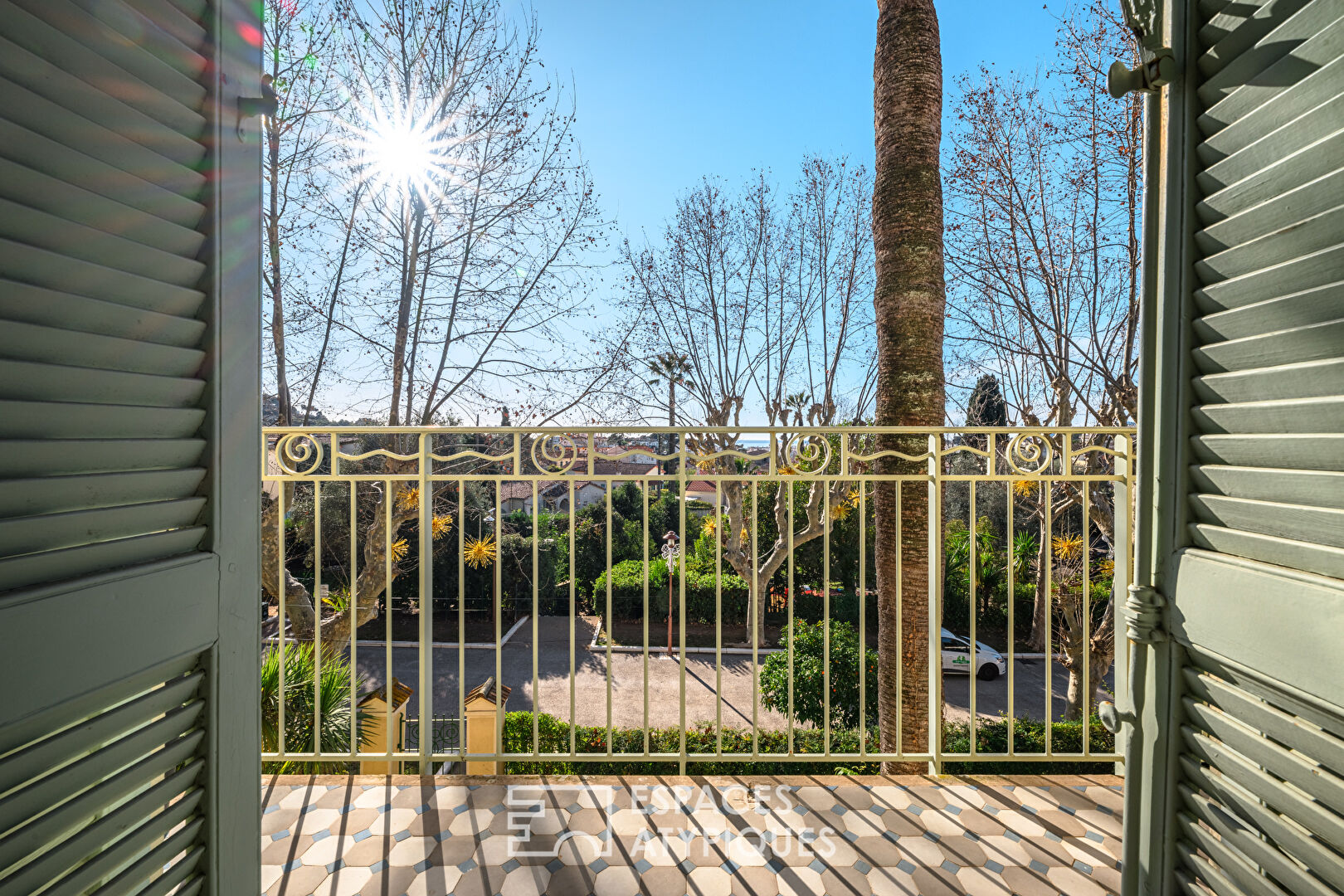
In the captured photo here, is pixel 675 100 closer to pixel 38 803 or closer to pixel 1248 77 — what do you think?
pixel 1248 77

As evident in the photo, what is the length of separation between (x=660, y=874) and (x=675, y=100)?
8.72 m

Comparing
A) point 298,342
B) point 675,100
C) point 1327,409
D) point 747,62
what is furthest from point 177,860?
point 747,62

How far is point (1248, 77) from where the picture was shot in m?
0.82

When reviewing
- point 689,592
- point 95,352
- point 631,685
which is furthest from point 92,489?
point 689,592

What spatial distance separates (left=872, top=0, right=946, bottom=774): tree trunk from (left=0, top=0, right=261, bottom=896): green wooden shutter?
3.00 metres

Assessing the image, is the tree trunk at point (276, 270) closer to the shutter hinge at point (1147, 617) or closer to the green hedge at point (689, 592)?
the shutter hinge at point (1147, 617)

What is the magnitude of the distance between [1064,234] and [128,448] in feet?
25.7

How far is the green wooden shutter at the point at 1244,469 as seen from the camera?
0.72 meters

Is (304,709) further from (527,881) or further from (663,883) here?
(663,883)

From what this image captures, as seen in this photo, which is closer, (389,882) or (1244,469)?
(1244,469)

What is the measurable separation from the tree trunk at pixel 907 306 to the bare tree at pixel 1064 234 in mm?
3314

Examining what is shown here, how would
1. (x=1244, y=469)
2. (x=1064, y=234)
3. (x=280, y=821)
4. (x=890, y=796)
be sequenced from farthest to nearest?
(x=1064, y=234) < (x=890, y=796) < (x=280, y=821) < (x=1244, y=469)

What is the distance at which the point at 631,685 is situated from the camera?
35.3ft

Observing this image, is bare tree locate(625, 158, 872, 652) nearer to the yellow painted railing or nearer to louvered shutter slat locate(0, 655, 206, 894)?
the yellow painted railing
